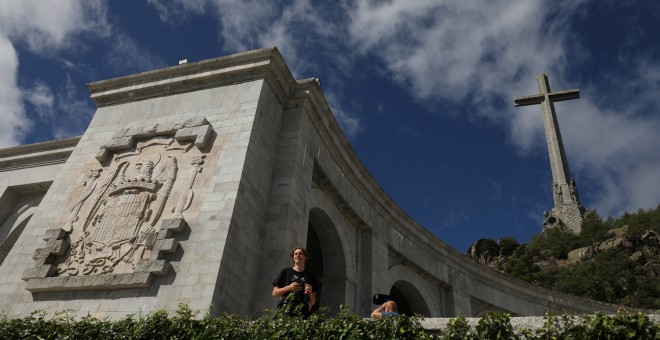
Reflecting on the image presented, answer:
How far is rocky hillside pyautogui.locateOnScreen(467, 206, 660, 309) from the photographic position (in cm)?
4713

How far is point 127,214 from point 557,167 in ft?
236

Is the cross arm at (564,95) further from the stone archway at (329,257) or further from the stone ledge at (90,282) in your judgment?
the stone ledge at (90,282)

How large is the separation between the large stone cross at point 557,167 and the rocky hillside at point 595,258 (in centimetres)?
312

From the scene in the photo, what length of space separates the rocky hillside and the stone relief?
129 ft

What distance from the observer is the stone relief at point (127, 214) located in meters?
9.59

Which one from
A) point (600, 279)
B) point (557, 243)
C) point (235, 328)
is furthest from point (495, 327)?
point (557, 243)

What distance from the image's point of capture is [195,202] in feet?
33.5

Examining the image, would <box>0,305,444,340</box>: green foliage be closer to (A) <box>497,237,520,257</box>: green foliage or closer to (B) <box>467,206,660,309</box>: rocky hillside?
(B) <box>467,206,660,309</box>: rocky hillside

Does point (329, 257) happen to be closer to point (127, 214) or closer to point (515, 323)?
point (127, 214)

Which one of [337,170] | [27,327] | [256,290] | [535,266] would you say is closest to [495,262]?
[535,266]

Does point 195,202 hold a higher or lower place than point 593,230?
lower

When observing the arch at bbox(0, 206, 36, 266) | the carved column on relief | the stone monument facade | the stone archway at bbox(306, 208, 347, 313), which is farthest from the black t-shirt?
the arch at bbox(0, 206, 36, 266)

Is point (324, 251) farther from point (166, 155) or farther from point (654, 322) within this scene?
point (654, 322)

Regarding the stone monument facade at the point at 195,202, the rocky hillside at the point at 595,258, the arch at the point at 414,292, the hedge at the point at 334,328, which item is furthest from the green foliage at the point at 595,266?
the hedge at the point at 334,328
